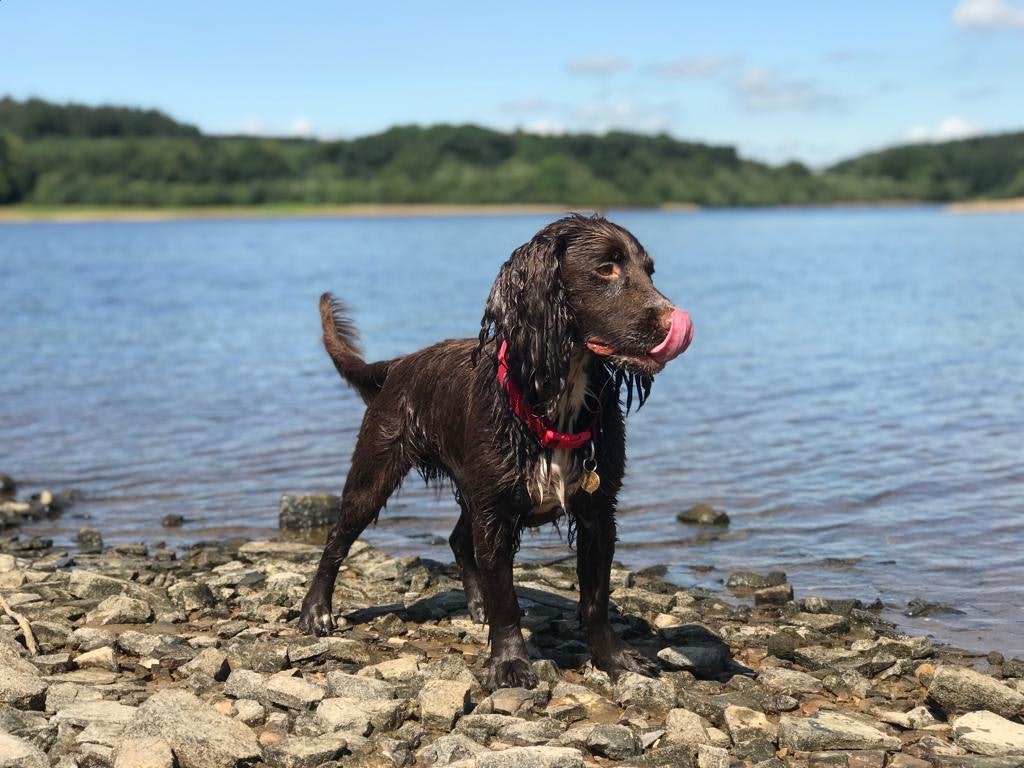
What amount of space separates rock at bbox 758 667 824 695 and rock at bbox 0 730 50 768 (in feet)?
11.0

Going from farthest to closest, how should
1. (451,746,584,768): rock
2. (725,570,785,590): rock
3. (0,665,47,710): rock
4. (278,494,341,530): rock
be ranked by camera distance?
(278,494,341,530): rock → (725,570,785,590): rock → (0,665,47,710): rock → (451,746,584,768): rock

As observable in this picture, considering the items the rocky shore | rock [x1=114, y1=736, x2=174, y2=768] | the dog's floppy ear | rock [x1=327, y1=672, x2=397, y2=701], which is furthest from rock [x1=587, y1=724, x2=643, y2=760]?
rock [x1=114, y1=736, x2=174, y2=768]

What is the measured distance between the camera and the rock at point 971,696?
18.0 ft

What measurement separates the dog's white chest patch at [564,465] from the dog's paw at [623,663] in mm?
872

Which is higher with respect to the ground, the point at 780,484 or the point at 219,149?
the point at 219,149

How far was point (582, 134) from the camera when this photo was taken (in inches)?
6772

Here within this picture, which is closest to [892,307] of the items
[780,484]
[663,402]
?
[663,402]

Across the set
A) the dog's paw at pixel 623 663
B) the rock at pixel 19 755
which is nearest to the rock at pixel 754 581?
the dog's paw at pixel 623 663

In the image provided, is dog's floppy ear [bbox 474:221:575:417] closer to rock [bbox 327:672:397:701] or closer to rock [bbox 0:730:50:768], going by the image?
rock [bbox 327:672:397:701]

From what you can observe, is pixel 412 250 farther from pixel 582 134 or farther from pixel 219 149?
pixel 582 134

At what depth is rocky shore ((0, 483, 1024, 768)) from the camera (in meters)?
4.82

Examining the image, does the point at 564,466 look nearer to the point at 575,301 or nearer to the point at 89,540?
the point at 575,301

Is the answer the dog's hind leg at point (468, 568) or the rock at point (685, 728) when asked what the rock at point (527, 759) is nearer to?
the rock at point (685, 728)

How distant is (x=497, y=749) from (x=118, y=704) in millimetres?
1679
